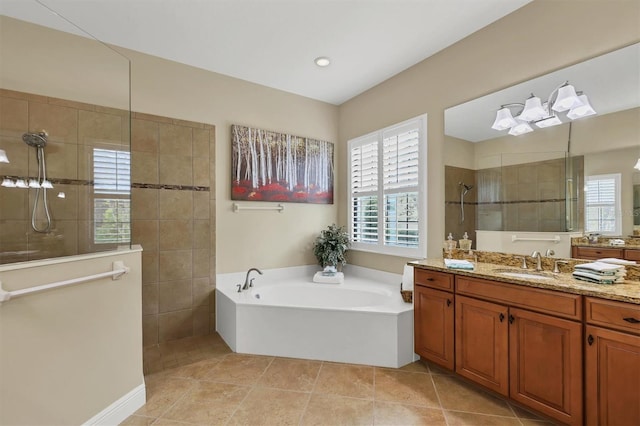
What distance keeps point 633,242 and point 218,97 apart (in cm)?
374

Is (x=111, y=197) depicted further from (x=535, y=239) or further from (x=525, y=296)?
(x=535, y=239)

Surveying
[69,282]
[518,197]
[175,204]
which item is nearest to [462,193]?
[518,197]

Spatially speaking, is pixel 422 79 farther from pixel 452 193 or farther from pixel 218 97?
pixel 218 97

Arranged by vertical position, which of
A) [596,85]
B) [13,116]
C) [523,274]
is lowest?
[523,274]

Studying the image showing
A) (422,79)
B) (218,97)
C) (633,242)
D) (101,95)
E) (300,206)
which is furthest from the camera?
→ (300,206)

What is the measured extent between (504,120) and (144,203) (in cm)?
335

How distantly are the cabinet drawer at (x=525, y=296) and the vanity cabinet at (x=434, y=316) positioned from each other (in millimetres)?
150

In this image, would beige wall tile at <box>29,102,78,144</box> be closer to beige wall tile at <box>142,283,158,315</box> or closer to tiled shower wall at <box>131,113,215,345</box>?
tiled shower wall at <box>131,113,215,345</box>

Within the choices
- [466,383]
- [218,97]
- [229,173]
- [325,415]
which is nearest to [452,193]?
[466,383]

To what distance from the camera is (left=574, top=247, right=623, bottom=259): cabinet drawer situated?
191 centimetres

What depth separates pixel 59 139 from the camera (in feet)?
6.78

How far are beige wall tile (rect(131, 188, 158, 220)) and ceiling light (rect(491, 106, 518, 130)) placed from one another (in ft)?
10.5

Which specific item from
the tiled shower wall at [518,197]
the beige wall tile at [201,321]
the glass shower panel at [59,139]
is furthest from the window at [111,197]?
the tiled shower wall at [518,197]

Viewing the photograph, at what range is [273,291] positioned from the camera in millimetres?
3381
